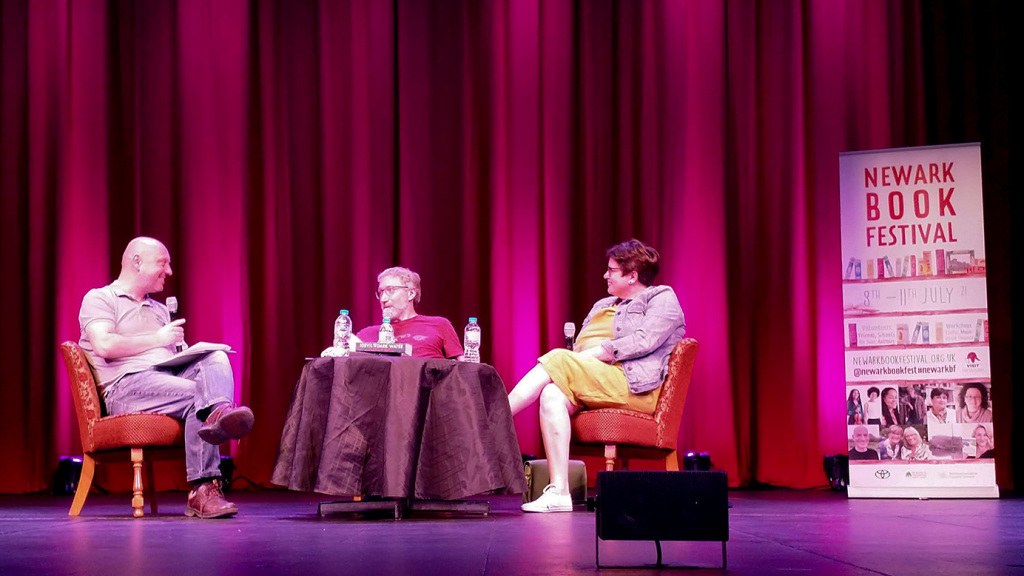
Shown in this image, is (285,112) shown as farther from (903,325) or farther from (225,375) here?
(903,325)

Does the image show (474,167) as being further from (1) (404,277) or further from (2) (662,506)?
(2) (662,506)

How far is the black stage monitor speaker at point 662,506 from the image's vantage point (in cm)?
232

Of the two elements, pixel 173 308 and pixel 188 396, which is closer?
pixel 188 396

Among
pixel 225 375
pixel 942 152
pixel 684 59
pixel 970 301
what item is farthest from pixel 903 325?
pixel 225 375

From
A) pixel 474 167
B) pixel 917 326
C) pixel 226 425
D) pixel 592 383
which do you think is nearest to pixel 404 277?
pixel 592 383

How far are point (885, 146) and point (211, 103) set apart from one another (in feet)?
12.3

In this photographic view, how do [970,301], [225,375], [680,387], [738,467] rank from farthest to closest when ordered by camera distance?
[738,467] < [970,301] < [680,387] < [225,375]

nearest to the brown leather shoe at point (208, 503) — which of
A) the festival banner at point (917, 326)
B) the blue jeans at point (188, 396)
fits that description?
the blue jeans at point (188, 396)

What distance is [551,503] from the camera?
416 centimetres

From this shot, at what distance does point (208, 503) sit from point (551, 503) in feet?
4.12

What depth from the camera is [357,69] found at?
20.5 ft

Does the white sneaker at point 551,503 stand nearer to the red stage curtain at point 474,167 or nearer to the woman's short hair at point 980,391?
the red stage curtain at point 474,167

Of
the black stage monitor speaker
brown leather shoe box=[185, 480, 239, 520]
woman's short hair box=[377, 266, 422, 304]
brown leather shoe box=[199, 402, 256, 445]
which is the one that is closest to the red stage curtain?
woman's short hair box=[377, 266, 422, 304]

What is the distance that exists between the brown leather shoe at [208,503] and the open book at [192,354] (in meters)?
0.48
